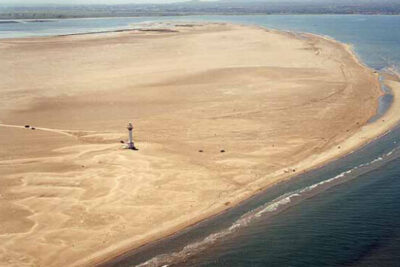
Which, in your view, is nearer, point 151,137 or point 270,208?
point 270,208

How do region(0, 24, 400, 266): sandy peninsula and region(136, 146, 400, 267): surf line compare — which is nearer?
region(136, 146, 400, 267): surf line

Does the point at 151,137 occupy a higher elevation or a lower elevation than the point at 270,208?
higher

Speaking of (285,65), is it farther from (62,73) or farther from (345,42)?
(345,42)

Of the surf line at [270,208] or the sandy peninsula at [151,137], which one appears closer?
the surf line at [270,208]

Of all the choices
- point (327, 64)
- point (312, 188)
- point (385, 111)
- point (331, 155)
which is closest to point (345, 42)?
point (327, 64)
